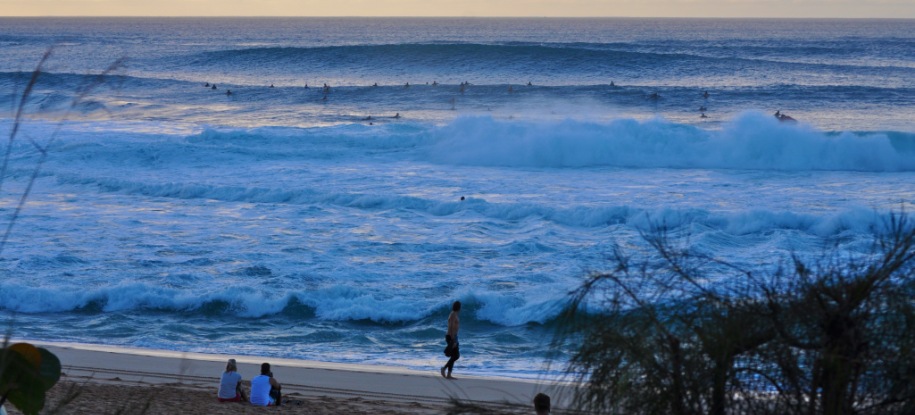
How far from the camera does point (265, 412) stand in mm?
9297

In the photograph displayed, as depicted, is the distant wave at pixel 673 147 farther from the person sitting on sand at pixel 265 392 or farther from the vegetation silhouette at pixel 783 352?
the vegetation silhouette at pixel 783 352

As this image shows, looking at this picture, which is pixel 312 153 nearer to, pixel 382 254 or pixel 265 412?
pixel 382 254

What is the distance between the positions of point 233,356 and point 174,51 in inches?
2560

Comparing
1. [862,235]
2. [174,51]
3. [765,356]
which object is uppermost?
[174,51]

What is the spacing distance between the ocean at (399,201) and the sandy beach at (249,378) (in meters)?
0.66

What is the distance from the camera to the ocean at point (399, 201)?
13.3 m

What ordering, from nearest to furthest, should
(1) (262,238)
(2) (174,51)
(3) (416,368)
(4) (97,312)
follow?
(3) (416,368) < (4) (97,312) < (1) (262,238) < (2) (174,51)

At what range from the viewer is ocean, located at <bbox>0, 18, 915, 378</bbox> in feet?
43.5

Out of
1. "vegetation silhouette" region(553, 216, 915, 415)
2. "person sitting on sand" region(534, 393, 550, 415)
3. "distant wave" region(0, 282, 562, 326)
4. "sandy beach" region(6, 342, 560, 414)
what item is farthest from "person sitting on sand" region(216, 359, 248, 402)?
"vegetation silhouette" region(553, 216, 915, 415)

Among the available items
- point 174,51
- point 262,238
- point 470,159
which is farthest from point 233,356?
point 174,51

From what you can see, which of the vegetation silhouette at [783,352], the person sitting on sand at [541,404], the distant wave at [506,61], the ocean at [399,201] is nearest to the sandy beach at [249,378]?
the ocean at [399,201]

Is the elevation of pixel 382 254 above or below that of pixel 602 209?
below

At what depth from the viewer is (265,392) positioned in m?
9.51

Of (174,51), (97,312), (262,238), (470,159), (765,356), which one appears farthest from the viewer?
(174,51)
